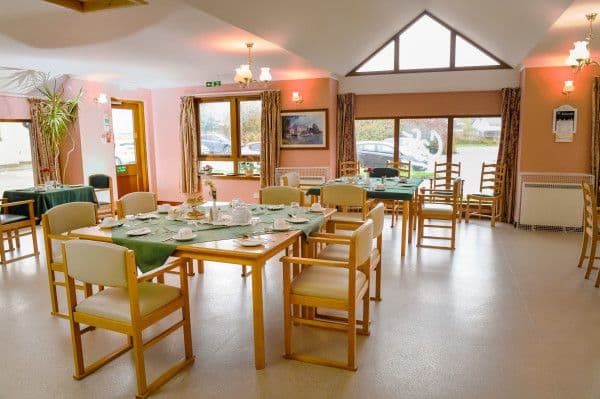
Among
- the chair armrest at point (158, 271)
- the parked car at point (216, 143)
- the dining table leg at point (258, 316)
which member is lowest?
the dining table leg at point (258, 316)

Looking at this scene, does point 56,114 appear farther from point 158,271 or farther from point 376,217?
point 376,217

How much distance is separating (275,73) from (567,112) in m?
4.71

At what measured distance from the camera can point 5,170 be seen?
7426 millimetres

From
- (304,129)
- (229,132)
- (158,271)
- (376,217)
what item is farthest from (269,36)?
(229,132)

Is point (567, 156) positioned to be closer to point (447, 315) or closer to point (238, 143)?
point (447, 315)

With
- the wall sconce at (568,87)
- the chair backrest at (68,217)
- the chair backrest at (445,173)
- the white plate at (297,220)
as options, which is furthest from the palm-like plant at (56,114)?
the wall sconce at (568,87)

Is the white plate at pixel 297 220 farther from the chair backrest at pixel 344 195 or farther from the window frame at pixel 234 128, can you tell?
the window frame at pixel 234 128

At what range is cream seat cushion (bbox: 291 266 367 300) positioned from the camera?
2797mm

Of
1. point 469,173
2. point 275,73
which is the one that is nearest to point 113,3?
point 275,73

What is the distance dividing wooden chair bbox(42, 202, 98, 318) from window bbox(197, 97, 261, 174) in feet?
16.7

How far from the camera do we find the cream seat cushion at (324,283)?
280cm

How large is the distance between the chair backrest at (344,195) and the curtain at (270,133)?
3.71m

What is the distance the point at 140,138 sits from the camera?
941 centimetres

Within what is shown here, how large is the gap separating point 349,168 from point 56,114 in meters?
5.13
